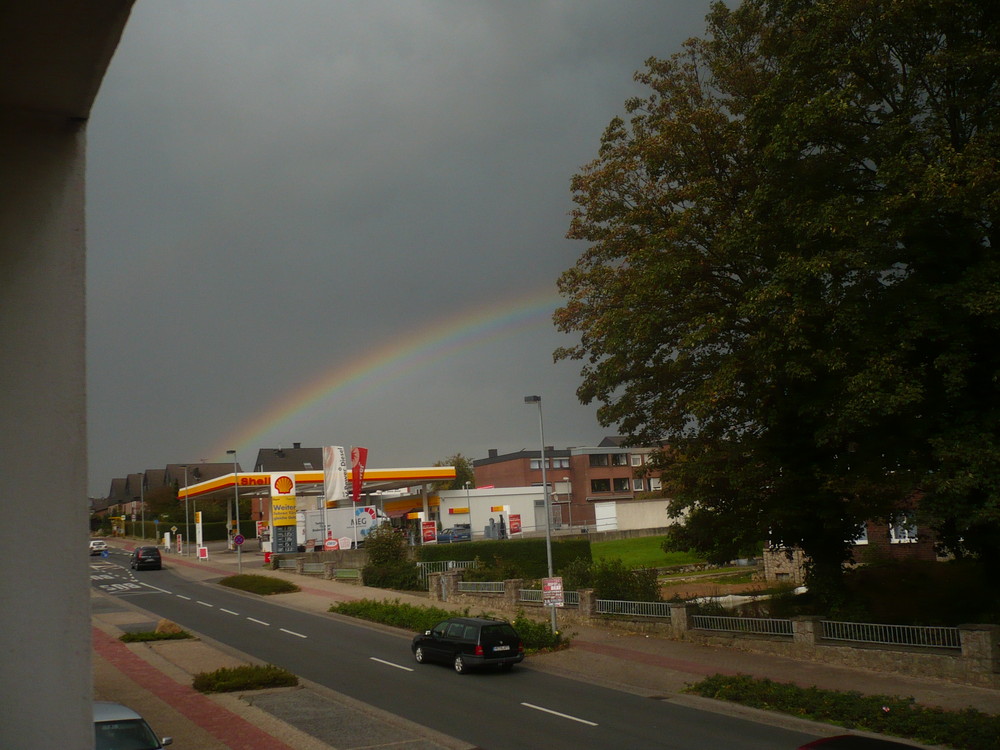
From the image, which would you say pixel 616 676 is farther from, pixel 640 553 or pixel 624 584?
pixel 640 553

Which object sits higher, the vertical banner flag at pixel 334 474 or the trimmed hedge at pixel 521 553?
the vertical banner flag at pixel 334 474

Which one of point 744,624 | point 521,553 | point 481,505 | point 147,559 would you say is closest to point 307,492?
point 481,505

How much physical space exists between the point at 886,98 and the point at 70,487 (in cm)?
2235

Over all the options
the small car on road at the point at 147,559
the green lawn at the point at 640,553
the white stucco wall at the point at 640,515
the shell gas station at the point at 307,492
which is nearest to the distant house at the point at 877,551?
the green lawn at the point at 640,553

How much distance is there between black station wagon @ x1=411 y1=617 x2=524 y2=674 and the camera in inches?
878

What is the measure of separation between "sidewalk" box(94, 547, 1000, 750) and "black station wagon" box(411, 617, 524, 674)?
1479 millimetres

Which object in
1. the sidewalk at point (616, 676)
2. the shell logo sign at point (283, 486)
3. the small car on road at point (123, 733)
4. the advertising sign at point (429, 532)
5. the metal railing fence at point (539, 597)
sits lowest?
the sidewalk at point (616, 676)

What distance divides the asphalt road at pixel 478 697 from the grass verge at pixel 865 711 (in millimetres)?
979

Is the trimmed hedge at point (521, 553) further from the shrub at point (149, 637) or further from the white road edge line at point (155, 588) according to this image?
the shrub at point (149, 637)

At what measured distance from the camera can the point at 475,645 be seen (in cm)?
2236

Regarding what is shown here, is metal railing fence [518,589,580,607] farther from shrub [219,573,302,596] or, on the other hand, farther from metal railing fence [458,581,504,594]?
shrub [219,573,302,596]

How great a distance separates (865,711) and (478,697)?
816cm

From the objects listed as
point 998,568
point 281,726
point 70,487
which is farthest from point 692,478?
point 70,487

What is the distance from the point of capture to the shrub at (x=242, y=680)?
19188mm
